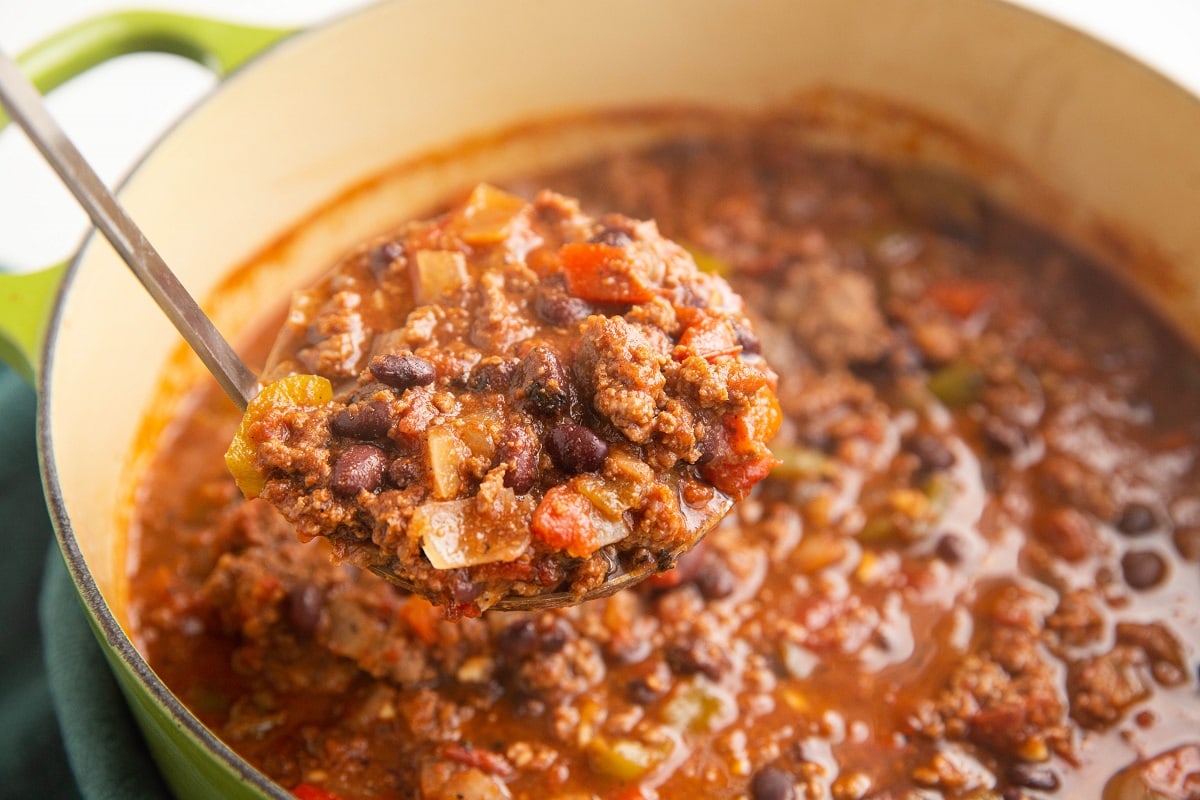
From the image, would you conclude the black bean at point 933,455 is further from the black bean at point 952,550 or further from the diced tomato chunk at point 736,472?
the diced tomato chunk at point 736,472

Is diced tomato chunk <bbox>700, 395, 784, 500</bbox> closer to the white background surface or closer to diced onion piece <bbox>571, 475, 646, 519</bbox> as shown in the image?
diced onion piece <bbox>571, 475, 646, 519</bbox>

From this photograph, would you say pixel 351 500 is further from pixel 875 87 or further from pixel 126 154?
pixel 126 154

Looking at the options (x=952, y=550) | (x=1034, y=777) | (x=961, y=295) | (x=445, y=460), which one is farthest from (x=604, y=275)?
(x=961, y=295)

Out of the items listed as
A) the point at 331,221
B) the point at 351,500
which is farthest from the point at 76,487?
the point at 331,221

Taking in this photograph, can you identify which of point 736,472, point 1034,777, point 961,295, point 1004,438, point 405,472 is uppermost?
point 405,472

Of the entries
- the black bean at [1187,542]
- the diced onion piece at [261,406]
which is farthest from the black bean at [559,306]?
the black bean at [1187,542]

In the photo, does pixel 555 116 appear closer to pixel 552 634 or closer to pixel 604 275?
pixel 604 275

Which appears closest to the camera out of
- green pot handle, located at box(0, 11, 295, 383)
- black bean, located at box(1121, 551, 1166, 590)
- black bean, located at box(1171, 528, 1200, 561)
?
green pot handle, located at box(0, 11, 295, 383)

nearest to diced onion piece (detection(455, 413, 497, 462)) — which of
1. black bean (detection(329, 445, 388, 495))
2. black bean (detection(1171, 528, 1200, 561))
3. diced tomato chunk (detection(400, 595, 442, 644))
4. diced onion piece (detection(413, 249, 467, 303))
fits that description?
black bean (detection(329, 445, 388, 495))
